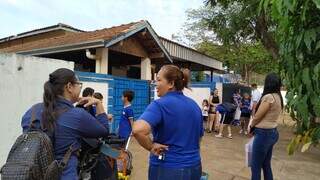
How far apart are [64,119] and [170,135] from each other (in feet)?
2.57

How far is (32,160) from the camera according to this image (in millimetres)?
2773

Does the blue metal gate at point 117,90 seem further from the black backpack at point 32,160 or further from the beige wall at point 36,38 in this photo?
the beige wall at point 36,38

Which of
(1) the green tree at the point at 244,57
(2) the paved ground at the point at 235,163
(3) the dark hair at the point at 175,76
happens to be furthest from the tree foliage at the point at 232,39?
(3) the dark hair at the point at 175,76

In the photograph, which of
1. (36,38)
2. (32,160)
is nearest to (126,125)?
(32,160)

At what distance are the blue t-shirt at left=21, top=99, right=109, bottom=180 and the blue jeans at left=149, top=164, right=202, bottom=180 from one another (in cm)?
52

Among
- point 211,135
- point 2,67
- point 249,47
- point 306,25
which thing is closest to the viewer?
point 306,25

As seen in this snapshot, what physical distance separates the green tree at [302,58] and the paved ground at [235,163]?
18.0ft

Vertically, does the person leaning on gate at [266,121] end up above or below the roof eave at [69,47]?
below

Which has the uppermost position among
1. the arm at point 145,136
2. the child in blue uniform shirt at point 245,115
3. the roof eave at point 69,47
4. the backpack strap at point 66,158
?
the roof eave at point 69,47

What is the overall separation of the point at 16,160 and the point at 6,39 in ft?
73.7

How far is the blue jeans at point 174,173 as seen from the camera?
10.5 ft

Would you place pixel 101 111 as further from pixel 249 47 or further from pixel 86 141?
pixel 249 47

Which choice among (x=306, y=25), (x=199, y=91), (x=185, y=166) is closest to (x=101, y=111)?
(x=185, y=166)

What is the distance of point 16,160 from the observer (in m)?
2.79
